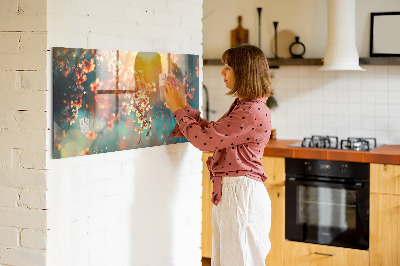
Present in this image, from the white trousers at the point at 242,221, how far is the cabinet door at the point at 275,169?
5.18 feet

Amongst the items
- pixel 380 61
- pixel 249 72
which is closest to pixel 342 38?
pixel 380 61

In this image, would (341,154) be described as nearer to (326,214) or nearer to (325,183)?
(325,183)

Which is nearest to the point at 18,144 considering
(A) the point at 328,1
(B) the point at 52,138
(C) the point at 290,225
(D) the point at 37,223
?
(B) the point at 52,138

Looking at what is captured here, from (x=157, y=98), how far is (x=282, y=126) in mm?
2390

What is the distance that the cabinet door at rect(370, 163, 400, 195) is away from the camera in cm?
412

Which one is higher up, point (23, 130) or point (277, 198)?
point (23, 130)

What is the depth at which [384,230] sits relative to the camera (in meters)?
4.19

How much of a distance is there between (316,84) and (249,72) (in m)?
2.31

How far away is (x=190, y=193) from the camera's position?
3.29m

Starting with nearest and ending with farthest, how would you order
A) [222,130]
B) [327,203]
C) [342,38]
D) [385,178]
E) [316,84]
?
[222,130], [385,178], [327,203], [342,38], [316,84]

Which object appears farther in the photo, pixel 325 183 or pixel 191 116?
pixel 325 183

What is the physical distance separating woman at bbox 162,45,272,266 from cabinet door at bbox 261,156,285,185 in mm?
1556

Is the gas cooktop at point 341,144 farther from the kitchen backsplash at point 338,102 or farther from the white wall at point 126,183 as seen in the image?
the white wall at point 126,183

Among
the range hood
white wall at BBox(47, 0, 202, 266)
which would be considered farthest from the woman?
the range hood
